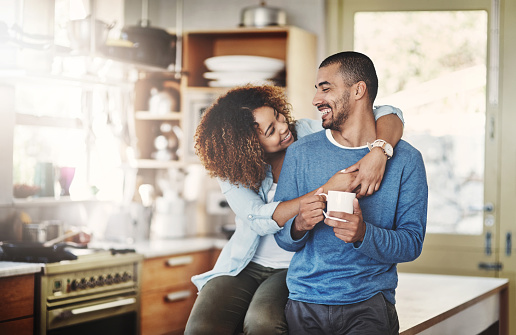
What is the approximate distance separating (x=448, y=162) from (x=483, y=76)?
550 mm

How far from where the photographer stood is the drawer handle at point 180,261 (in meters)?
3.50

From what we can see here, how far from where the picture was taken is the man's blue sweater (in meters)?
1.74

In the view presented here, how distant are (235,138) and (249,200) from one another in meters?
0.22

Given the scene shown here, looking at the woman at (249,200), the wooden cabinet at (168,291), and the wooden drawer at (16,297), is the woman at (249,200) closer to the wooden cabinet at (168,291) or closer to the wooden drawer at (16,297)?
the wooden drawer at (16,297)

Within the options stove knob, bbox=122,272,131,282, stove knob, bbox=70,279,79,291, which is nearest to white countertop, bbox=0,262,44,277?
stove knob, bbox=70,279,79,291

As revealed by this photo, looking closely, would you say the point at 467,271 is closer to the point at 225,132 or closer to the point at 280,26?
the point at 280,26

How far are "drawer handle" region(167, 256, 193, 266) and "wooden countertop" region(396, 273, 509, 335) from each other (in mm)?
1179

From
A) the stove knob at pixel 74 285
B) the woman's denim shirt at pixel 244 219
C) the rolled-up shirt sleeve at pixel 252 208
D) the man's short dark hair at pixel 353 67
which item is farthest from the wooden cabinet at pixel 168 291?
the man's short dark hair at pixel 353 67

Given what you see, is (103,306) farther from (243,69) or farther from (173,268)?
(243,69)

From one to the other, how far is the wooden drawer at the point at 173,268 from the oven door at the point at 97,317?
0.15m

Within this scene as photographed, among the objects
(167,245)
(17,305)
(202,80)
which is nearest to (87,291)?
(17,305)

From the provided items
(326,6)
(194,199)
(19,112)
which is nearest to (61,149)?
(19,112)

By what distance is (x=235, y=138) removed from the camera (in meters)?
2.10

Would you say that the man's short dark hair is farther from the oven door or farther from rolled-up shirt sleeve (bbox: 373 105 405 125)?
the oven door
